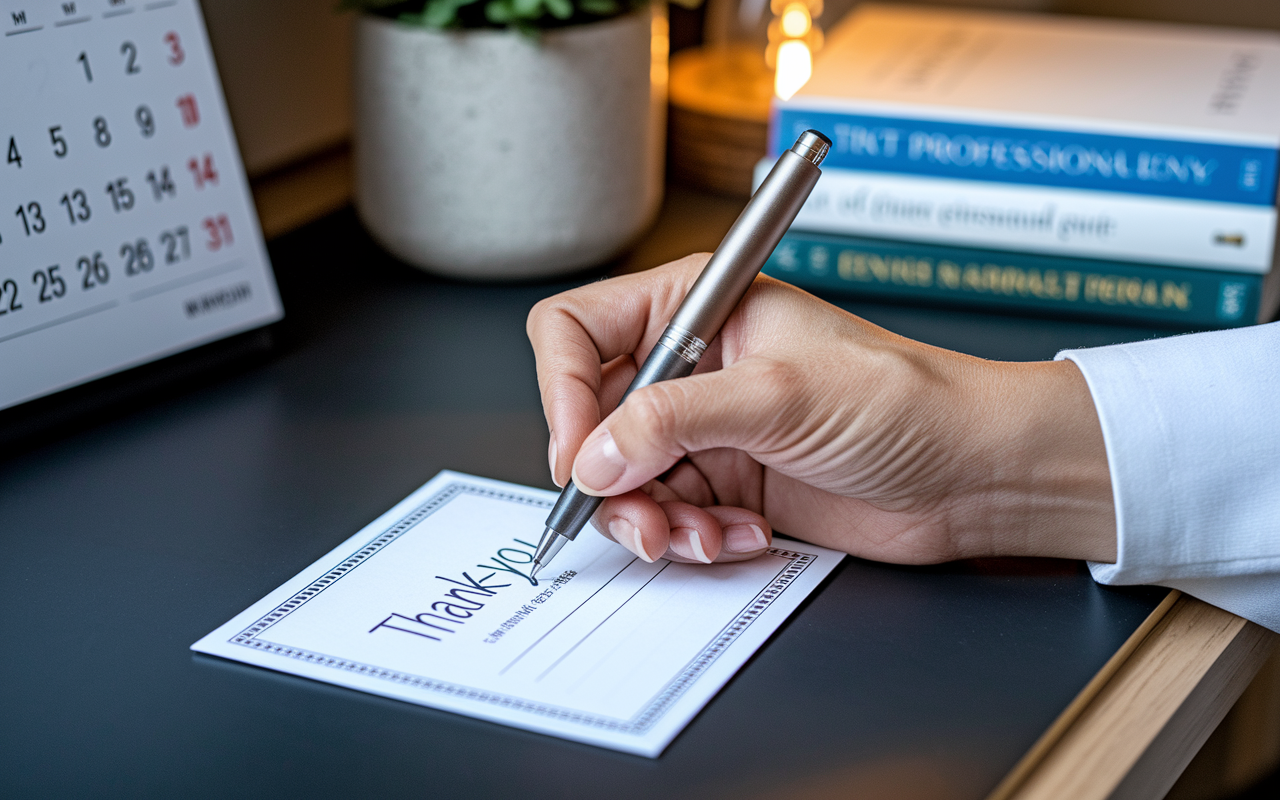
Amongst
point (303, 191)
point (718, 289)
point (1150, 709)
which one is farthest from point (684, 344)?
point (303, 191)

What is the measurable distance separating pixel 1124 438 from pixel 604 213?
454mm

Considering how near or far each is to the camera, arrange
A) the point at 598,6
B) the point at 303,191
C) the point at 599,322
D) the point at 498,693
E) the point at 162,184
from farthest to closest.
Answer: the point at 303,191 → the point at 598,6 → the point at 162,184 → the point at 599,322 → the point at 498,693

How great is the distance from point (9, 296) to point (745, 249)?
1.35 feet

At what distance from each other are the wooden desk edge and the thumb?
0.59 ft

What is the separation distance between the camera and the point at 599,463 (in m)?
0.54

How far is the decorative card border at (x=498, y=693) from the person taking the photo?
0.47 meters

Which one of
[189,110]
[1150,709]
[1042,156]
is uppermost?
[189,110]

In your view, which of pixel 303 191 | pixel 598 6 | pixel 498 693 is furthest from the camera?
pixel 303 191

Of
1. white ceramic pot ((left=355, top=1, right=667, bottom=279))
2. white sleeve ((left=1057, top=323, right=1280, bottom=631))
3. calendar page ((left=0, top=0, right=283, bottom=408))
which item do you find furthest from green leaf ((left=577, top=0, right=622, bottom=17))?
white sleeve ((left=1057, top=323, right=1280, bottom=631))

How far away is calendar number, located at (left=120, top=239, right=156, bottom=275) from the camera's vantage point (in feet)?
2.37

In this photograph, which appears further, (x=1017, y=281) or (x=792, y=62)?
(x=792, y=62)

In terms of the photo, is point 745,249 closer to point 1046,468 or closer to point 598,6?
point 1046,468

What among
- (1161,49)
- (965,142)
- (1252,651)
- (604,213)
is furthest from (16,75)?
(1161,49)

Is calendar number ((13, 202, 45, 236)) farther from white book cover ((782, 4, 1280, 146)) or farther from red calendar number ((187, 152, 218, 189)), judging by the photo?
white book cover ((782, 4, 1280, 146))
